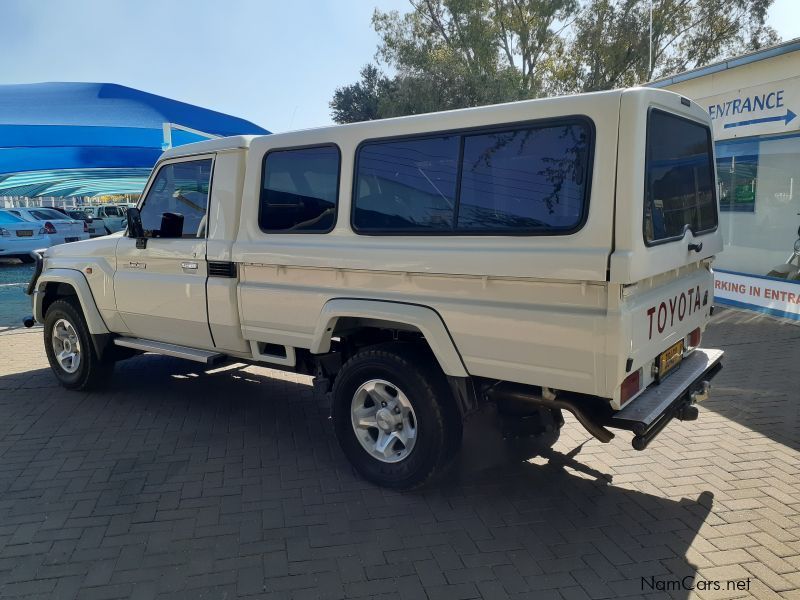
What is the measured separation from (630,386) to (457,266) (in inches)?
43.3

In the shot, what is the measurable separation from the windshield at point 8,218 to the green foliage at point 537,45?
46.0 feet

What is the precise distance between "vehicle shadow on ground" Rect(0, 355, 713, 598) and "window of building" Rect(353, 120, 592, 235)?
1.67 m

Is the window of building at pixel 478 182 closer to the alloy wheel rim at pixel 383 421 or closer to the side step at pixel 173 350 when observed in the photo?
the alloy wheel rim at pixel 383 421

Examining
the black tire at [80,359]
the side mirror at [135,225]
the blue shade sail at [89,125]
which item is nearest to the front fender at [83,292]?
the black tire at [80,359]

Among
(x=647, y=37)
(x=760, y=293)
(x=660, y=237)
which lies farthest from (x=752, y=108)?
(x=647, y=37)

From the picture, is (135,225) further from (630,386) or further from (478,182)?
(630,386)

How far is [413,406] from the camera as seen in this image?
3.49 m

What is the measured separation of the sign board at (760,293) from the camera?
7.64m

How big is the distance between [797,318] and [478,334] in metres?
6.52

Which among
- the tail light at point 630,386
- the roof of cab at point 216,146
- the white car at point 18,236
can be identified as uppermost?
the roof of cab at point 216,146

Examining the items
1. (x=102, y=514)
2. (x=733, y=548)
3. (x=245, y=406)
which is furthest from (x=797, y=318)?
(x=102, y=514)

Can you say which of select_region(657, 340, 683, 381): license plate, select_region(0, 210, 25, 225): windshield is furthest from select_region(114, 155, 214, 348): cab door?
select_region(0, 210, 25, 225): windshield

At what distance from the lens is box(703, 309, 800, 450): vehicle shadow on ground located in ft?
15.2

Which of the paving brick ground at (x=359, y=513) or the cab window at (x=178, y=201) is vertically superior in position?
the cab window at (x=178, y=201)
